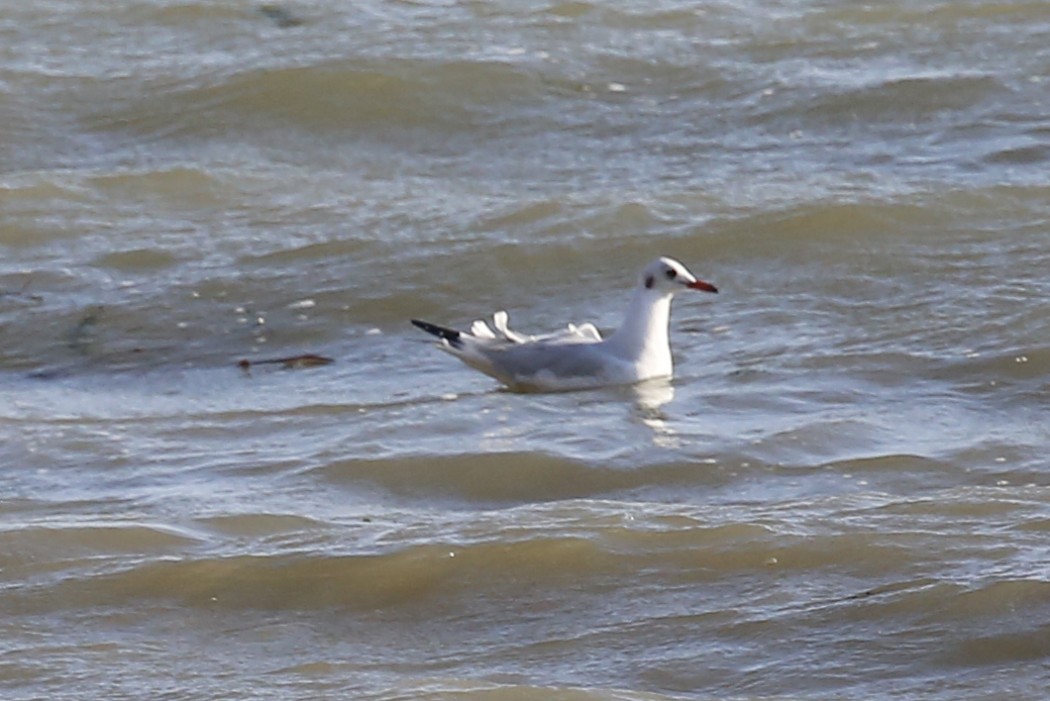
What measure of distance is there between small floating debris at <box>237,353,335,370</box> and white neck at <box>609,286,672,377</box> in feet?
3.37

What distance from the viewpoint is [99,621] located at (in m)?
4.61

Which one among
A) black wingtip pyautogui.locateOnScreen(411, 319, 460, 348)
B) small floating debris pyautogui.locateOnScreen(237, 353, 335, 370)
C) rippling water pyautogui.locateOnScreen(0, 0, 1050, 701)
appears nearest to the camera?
rippling water pyautogui.locateOnScreen(0, 0, 1050, 701)

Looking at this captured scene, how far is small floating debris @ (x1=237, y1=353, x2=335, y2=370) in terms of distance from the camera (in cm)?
720

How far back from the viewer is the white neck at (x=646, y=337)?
22.5 ft

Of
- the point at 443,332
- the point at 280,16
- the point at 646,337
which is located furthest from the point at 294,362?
the point at 280,16

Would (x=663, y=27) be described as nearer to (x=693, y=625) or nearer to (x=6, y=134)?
(x=6, y=134)

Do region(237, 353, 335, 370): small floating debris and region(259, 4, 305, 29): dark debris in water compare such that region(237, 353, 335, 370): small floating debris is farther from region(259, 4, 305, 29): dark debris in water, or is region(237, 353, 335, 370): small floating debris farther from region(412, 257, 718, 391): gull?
region(259, 4, 305, 29): dark debris in water

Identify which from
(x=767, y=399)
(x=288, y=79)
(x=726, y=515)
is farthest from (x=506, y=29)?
(x=726, y=515)

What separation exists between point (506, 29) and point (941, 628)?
7495 millimetres

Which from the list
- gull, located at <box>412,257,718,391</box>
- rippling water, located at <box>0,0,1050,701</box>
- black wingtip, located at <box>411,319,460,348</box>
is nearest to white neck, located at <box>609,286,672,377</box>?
gull, located at <box>412,257,718,391</box>

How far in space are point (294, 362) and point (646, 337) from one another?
1.26 metres

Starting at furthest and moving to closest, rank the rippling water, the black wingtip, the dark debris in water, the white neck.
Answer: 1. the dark debris in water
2. the black wingtip
3. the white neck
4. the rippling water

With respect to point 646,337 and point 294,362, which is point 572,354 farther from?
point 294,362

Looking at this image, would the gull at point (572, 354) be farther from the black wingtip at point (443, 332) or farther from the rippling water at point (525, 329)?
the rippling water at point (525, 329)
